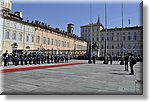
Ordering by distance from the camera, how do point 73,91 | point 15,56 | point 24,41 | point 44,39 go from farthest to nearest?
point 44,39
point 24,41
point 15,56
point 73,91

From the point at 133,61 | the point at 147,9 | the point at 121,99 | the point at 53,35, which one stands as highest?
the point at 53,35

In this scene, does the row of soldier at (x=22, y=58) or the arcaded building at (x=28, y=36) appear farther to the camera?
the arcaded building at (x=28, y=36)

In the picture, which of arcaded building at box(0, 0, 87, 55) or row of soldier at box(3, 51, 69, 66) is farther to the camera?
arcaded building at box(0, 0, 87, 55)

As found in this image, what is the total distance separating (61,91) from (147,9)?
144 inches

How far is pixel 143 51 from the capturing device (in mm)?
5785

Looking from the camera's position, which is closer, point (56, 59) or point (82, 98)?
point (82, 98)

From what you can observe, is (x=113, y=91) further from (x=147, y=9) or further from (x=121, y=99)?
(x=147, y=9)

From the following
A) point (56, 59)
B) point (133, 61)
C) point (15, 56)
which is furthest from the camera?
point (56, 59)

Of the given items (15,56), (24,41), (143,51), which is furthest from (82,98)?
(24,41)

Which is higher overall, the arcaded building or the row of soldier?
the arcaded building

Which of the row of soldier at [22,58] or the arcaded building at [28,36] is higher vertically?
the arcaded building at [28,36]

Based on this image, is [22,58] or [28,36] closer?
[22,58]

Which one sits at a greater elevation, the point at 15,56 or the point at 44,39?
the point at 44,39

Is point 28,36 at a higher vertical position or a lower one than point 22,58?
higher
